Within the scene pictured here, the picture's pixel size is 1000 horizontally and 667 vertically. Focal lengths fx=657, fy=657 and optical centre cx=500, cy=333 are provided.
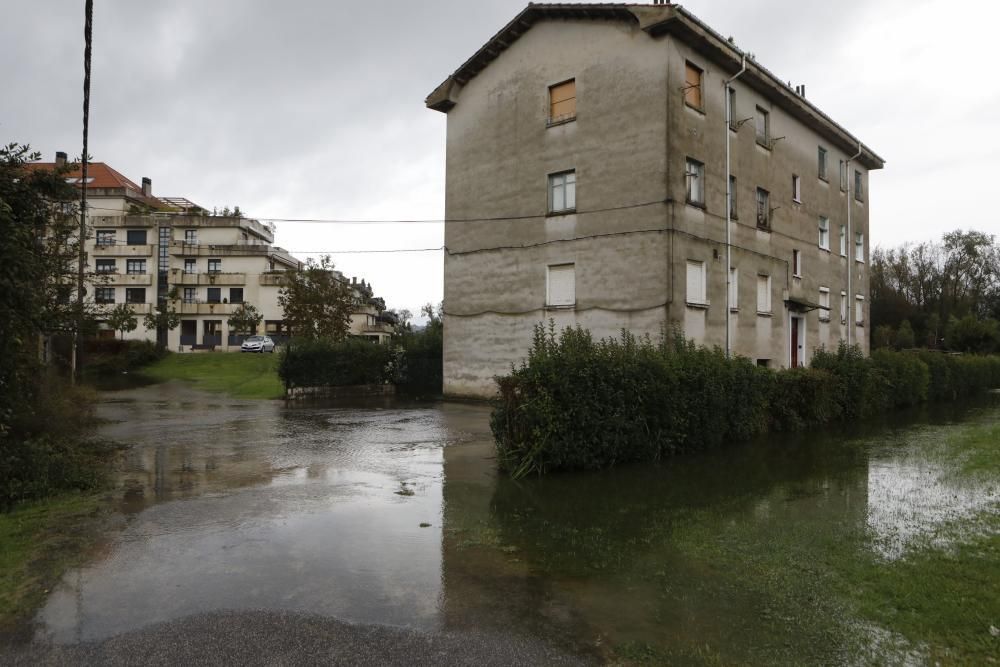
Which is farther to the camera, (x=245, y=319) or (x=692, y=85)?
(x=245, y=319)

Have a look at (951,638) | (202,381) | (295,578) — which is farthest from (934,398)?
(202,381)

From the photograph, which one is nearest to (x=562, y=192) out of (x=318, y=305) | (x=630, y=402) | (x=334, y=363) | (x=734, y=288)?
(x=734, y=288)

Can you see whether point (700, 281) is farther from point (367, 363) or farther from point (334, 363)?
point (334, 363)

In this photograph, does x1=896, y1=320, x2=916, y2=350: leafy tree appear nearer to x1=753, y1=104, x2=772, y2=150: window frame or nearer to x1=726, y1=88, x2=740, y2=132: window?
x1=753, y1=104, x2=772, y2=150: window frame

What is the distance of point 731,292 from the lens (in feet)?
72.2

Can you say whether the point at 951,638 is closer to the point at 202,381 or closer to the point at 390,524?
the point at 390,524

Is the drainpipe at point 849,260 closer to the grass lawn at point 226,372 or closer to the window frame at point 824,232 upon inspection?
the window frame at point 824,232

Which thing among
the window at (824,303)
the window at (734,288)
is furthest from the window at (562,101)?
the window at (824,303)

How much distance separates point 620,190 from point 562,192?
7.24ft

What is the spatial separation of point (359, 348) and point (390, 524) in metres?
18.9

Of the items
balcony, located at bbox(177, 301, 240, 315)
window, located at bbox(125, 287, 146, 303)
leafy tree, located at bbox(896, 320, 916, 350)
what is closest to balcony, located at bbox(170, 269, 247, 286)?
balcony, located at bbox(177, 301, 240, 315)

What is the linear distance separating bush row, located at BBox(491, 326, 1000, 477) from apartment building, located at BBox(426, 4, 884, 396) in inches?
177

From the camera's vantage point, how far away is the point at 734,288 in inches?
A: 870

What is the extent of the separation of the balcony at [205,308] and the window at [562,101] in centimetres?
4857
